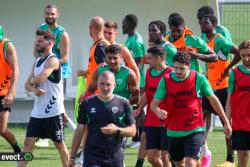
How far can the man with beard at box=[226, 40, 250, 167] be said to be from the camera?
450 inches

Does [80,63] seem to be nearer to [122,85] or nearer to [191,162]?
[122,85]

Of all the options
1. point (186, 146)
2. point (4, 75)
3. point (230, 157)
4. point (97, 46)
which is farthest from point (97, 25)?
Result: point (230, 157)

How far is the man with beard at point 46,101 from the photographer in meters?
11.7

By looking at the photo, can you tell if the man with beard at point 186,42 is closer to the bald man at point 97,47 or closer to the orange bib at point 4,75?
the bald man at point 97,47

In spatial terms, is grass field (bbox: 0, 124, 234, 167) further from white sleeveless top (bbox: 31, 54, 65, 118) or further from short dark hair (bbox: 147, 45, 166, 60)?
short dark hair (bbox: 147, 45, 166, 60)

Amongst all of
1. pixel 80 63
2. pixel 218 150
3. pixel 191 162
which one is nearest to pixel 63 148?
pixel 191 162

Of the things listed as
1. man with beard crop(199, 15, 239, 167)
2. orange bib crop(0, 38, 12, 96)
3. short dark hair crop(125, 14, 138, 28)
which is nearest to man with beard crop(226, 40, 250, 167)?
man with beard crop(199, 15, 239, 167)

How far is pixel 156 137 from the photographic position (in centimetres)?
1173

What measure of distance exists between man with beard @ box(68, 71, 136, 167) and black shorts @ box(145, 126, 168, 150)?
1977 millimetres

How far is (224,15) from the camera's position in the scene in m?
27.5

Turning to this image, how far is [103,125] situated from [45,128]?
8.01 ft

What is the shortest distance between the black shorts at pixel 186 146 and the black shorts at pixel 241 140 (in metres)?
0.69

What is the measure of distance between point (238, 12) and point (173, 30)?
17.1m

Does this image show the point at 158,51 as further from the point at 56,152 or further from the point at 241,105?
the point at 56,152
